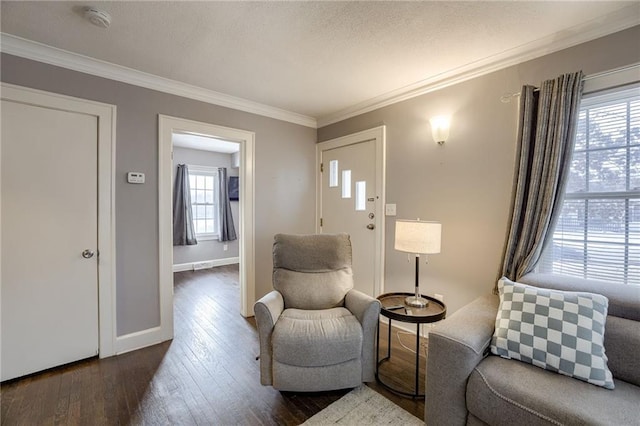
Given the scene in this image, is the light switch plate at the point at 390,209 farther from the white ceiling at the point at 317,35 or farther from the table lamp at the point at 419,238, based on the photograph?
the white ceiling at the point at 317,35

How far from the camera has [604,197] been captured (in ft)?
5.86

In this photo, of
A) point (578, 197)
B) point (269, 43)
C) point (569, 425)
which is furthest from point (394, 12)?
point (569, 425)

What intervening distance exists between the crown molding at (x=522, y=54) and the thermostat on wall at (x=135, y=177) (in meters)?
2.34

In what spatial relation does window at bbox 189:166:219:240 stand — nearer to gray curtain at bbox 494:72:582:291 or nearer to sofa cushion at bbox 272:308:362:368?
sofa cushion at bbox 272:308:362:368

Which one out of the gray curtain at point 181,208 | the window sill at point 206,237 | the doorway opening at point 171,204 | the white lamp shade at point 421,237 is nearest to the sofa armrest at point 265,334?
the white lamp shade at point 421,237

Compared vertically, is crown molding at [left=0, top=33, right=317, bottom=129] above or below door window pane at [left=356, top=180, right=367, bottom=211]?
above

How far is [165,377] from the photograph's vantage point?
2.03m

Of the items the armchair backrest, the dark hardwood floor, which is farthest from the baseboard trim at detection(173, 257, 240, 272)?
the armchair backrest

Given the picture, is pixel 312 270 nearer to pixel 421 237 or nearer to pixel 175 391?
pixel 421 237

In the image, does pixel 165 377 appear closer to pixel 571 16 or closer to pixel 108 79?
pixel 108 79

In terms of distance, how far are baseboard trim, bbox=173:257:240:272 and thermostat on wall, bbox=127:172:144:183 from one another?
3280 millimetres

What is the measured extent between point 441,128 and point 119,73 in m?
2.77

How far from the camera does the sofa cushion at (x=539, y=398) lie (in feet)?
3.54

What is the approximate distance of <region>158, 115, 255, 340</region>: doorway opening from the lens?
101 inches
